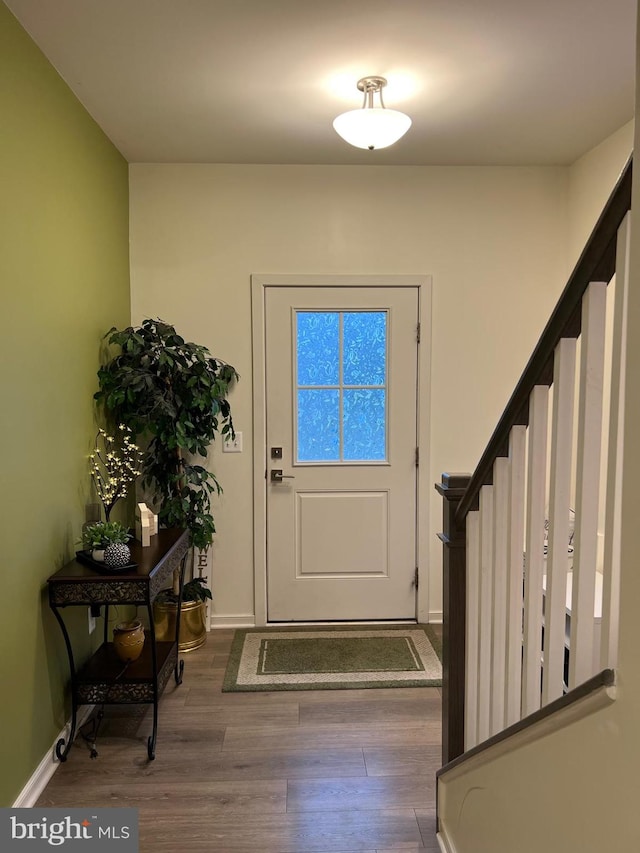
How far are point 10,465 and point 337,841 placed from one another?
1.60 m

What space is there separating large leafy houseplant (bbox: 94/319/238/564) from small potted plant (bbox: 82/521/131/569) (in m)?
0.64

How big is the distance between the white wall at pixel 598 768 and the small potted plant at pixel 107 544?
1.51 metres

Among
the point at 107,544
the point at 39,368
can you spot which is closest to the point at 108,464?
the point at 107,544

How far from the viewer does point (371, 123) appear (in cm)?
242

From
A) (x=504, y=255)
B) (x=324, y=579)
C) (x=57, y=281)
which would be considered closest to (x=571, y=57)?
(x=504, y=255)

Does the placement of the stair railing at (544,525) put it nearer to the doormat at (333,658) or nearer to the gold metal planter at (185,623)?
the doormat at (333,658)

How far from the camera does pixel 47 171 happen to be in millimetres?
2309

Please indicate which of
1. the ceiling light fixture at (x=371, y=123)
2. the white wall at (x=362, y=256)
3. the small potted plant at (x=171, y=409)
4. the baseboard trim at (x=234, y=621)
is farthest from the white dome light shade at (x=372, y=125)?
the baseboard trim at (x=234, y=621)

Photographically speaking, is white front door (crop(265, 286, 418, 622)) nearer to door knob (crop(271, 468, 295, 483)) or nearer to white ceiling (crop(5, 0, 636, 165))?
door knob (crop(271, 468, 295, 483))

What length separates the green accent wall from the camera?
1.98 meters

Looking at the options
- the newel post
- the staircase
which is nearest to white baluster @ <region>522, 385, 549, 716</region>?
the staircase

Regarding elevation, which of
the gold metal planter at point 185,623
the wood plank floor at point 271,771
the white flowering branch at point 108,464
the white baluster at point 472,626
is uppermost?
the white flowering branch at point 108,464

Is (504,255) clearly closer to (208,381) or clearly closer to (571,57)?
(571,57)

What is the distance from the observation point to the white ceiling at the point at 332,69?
205 centimetres
